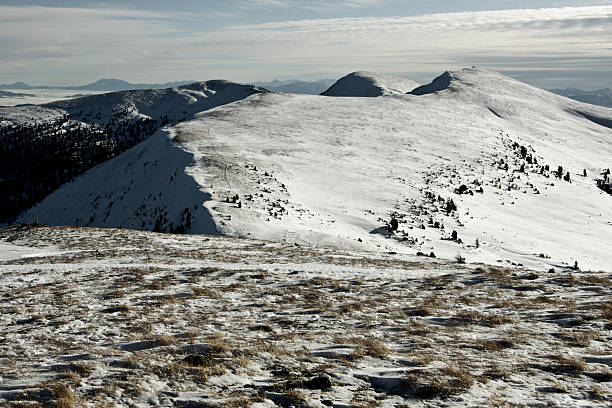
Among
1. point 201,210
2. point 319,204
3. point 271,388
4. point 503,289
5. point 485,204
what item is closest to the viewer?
point 271,388

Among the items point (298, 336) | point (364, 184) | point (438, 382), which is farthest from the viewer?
point (364, 184)

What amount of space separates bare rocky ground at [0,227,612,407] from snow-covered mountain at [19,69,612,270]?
13.2 meters

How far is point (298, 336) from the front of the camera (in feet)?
31.9

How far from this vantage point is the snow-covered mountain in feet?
111

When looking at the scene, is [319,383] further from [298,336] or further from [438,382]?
[298,336]

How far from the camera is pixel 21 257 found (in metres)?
21.0

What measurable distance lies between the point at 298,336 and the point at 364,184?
3972 centimetres

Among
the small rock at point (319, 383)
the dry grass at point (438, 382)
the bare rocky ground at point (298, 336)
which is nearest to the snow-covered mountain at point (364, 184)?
the bare rocky ground at point (298, 336)

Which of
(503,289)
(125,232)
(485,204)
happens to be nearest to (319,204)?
(125,232)

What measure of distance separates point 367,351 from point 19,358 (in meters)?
7.23

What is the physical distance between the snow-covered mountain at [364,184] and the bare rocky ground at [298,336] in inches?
522

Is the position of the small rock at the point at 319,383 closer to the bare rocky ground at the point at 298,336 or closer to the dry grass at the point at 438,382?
the bare rocky ground at the point at 298,336

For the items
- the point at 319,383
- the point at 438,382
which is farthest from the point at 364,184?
the point at 319,383

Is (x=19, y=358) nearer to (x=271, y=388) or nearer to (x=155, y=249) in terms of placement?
(x=271, y=388)
